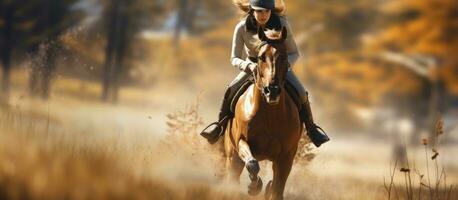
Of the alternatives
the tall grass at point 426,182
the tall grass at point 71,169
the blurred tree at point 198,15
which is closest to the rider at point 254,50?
the tall grass at point 426,182

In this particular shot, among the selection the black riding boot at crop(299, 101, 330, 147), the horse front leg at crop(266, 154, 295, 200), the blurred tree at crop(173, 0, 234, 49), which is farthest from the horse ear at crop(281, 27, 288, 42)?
the blurred tree at crop(173, 0, 234, 49)

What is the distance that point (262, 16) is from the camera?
287 inches

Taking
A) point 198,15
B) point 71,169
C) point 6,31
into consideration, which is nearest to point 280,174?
point 71,169

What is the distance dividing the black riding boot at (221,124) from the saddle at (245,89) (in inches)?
3.3

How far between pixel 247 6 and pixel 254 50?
50 cm

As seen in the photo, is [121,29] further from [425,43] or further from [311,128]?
[311,128]

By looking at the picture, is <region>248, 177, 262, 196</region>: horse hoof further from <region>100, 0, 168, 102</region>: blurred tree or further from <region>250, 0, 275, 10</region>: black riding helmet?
<region>100, 0, 168, 102</region>: blurred tree

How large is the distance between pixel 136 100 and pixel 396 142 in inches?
323

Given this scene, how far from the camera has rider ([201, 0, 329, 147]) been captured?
284 inches

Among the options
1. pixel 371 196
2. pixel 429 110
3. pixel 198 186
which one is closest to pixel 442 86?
pixel 429 110

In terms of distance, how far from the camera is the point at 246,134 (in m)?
→ 7.14

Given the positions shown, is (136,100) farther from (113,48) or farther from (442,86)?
(442,86)

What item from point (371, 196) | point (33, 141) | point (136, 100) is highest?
point (136, 100)

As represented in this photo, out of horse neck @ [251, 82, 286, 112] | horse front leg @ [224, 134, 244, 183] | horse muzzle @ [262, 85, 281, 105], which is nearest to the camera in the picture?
horse muzzle @ [262, 85, 281, 105]
